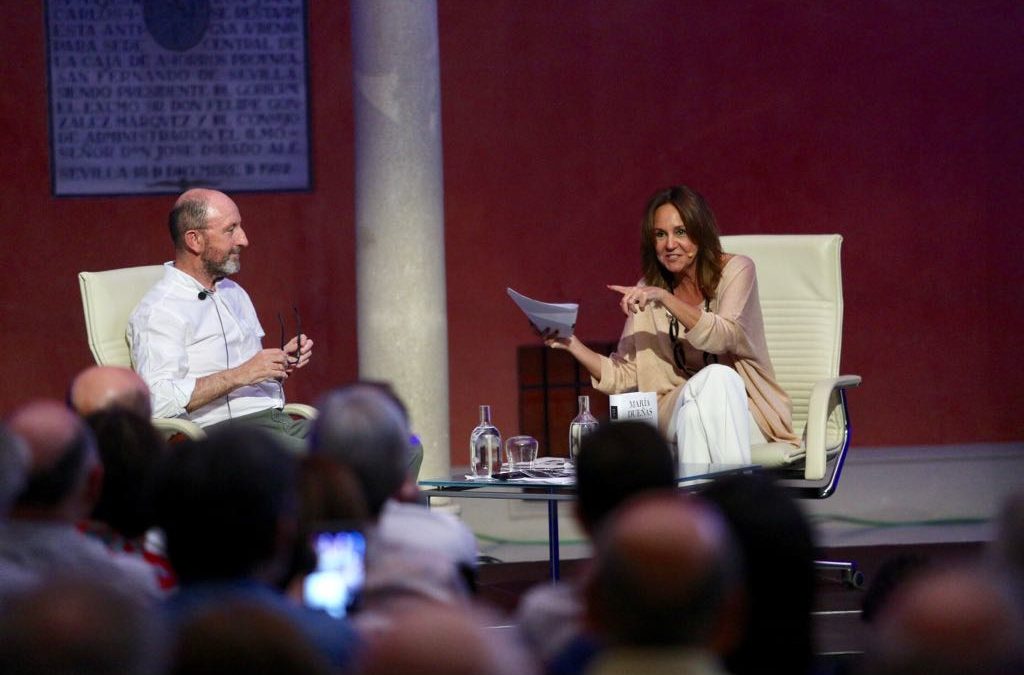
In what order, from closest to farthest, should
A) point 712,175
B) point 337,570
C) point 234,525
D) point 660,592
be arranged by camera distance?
point 660,592 < point 234,525 < point 337,570 < point 712,175

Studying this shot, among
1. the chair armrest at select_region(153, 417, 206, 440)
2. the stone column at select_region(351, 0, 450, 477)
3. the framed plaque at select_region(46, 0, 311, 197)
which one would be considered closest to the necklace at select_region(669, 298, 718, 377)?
the stone column at select_region(351, 0, 450, 477)

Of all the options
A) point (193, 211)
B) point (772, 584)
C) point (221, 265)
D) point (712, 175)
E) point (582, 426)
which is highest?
point (712, 175)

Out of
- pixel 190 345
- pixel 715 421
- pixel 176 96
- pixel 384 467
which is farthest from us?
pixel 176 96

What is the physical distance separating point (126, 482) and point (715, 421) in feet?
6.99

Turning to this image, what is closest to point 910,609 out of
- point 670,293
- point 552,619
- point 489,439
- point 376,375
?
point 552,619

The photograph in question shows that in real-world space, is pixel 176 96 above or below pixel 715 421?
above

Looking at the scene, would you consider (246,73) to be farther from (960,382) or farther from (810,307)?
(960,382)

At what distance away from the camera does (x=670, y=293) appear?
4.45 metres

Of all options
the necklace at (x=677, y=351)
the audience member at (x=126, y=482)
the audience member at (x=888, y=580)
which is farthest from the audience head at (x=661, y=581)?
the necklace at (x=677, y=351)

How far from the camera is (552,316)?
4.21 m

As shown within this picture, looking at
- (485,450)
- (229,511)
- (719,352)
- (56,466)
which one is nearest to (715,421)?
(719,352)

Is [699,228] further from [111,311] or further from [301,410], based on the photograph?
[111,311]

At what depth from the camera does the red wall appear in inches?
213

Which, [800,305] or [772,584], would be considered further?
[800,305]
